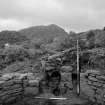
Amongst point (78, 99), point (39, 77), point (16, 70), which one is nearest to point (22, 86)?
point (39, 77)

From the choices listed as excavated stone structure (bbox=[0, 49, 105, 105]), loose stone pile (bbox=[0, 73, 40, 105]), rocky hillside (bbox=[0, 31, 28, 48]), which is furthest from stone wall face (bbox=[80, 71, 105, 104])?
rocky hillside (bbox=[0, 31, 28, 48])

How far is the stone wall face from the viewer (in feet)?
23.2

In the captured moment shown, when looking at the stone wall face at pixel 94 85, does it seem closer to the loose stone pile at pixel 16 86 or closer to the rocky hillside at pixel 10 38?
the loose stone pile at pixel 16 86

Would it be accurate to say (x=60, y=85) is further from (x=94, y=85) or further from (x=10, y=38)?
(x=10, y=38)

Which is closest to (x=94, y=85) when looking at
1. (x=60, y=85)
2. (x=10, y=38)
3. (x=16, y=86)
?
(x=60, y=85)

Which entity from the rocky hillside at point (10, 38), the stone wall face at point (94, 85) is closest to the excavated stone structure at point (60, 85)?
the stone wall face at point (94, 85)

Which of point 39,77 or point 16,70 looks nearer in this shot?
point 39,77

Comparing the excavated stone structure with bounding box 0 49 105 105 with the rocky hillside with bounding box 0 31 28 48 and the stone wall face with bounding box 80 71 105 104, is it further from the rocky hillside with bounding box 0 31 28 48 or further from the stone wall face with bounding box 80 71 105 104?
the rocky hillside with bounding box 0 31 28 48

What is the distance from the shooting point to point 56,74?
938 centimetres

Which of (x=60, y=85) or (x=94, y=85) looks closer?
(x=94, y=85)

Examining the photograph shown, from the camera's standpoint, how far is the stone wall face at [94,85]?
706cm

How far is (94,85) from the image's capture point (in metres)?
7.44

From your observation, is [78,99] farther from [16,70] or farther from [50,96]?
[16,70]

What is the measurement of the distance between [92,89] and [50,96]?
2092mm
